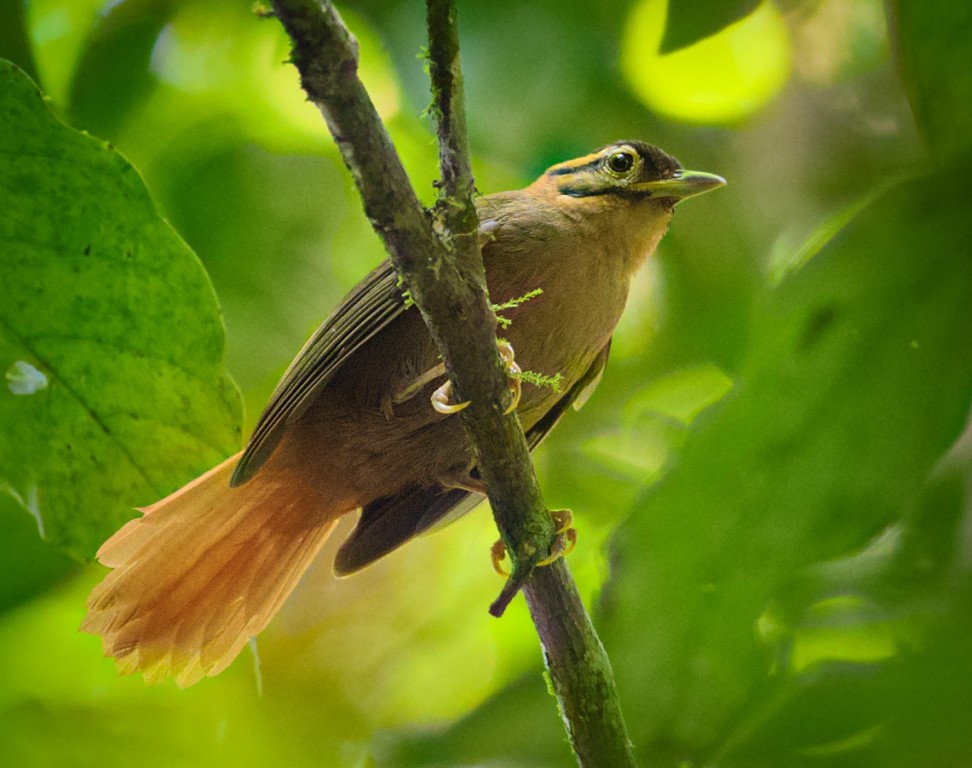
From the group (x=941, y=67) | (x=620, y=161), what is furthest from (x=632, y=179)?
(x=941, y=67)

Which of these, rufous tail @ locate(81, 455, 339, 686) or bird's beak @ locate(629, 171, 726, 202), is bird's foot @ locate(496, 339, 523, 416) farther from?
bird's beak @ locate(629, 171, 726, 202)

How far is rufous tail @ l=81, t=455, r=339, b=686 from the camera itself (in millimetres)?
2271

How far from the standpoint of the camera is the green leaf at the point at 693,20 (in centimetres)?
274

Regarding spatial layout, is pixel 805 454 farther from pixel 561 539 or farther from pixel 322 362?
pixel 322 362

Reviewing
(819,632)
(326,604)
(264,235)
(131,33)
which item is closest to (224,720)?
(326,604)

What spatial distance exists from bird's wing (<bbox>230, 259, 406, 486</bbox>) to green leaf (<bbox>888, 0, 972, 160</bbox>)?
1.18m

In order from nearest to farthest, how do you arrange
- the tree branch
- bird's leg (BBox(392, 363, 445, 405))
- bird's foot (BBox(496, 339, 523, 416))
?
the tree branch, bird's foot (BBox(496, 339, 523, 416)), bird's leg (BBox(392, 363, 445, 405))

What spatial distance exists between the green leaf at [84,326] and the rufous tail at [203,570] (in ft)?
1.34

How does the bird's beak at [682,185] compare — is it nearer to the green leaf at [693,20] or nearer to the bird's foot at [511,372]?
the green leaf at [693,20]

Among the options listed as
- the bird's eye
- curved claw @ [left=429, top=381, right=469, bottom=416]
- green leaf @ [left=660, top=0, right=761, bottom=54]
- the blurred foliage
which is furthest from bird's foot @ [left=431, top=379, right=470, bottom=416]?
green leaf @ [left=660, top=0, right=761, bottom=54]

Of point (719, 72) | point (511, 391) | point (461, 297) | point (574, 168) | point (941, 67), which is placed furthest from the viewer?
point (719, 72)

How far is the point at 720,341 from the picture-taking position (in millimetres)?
2893

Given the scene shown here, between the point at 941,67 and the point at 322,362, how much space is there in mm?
1445

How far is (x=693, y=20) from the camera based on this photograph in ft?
9.05
